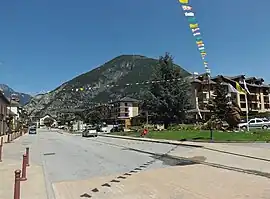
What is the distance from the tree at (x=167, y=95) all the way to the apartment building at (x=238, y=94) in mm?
17980

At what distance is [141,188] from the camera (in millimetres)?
9234

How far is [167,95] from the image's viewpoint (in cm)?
5347

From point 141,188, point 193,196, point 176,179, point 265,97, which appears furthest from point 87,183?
point 265,97

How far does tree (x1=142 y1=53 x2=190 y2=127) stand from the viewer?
5344 centimetres

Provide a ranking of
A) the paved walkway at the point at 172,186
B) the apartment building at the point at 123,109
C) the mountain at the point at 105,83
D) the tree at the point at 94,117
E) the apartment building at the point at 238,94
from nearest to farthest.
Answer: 1. the paved walkway at the point at 172,186
2. the apartment building at the point at 238,94
3. the tree at the point at 94,117
4. the apartment building at the point at 123,109
5. the mountain at the point at 105,83

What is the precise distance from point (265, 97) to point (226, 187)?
89077mm

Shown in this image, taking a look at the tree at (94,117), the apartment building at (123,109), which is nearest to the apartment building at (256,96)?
the tree at (94,117)

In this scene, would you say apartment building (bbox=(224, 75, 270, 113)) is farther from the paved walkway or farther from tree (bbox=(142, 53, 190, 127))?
the paved walkway

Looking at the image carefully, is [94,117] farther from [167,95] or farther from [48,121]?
[48,121]

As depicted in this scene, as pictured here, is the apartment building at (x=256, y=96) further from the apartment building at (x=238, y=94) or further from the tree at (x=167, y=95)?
the tree at (x=167, y=95)

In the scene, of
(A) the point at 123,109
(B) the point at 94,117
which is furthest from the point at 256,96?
(A) the point at 123,109

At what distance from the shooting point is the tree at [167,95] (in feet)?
175

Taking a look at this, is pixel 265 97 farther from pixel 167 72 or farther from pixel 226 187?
pixel 226 187

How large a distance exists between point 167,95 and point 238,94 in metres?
30.4
